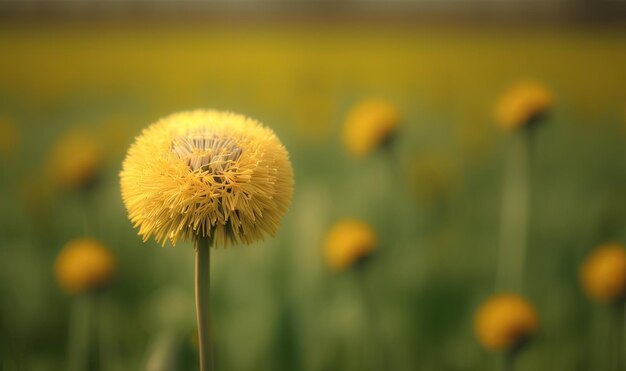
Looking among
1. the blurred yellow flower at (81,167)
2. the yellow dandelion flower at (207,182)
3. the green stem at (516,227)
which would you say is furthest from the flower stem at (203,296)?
the green stem at (516,227)

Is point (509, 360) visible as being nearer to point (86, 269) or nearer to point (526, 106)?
point (526, 106)

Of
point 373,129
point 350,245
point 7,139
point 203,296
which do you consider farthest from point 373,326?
point 7,139

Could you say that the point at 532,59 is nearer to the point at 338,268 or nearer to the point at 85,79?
the point at 338,268

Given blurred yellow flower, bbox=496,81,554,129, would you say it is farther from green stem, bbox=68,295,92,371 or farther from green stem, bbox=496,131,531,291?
green stem, bbox=68,295,92,371

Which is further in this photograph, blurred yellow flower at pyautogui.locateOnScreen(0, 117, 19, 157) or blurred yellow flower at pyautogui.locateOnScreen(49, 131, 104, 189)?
blurred yellow flower at pyautogui.locateOnScreen(0, 117, 19, 157)

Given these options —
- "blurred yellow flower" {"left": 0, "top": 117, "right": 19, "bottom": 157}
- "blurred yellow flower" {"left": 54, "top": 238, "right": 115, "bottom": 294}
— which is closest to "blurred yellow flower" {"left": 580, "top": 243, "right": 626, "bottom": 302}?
"blurred yellow flower" {"left": 54, "top": 238, "right": 115, "bottom": 294}

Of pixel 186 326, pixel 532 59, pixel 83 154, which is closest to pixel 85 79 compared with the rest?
pixel 83 154
